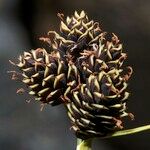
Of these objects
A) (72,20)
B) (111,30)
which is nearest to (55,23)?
(111,30)

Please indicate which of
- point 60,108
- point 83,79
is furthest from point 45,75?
point 60,108

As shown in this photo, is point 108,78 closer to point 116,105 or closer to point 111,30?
point 116,105

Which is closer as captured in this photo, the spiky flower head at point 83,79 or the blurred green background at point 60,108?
the spiky flower head at point 83,79

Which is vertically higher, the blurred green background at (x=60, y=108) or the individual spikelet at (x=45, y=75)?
the blurred green background at (x=60, y=108)

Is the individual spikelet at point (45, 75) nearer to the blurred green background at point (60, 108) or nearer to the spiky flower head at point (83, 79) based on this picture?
the spiky flower head at point (83, 79)

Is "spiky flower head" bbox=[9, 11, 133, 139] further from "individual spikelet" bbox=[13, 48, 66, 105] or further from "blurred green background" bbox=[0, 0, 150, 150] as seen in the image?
"blurred green background" bbox=[0, 0, 150, 150]

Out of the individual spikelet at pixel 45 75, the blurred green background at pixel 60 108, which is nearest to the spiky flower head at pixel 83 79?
the individual spikelet at pixel 45 75
